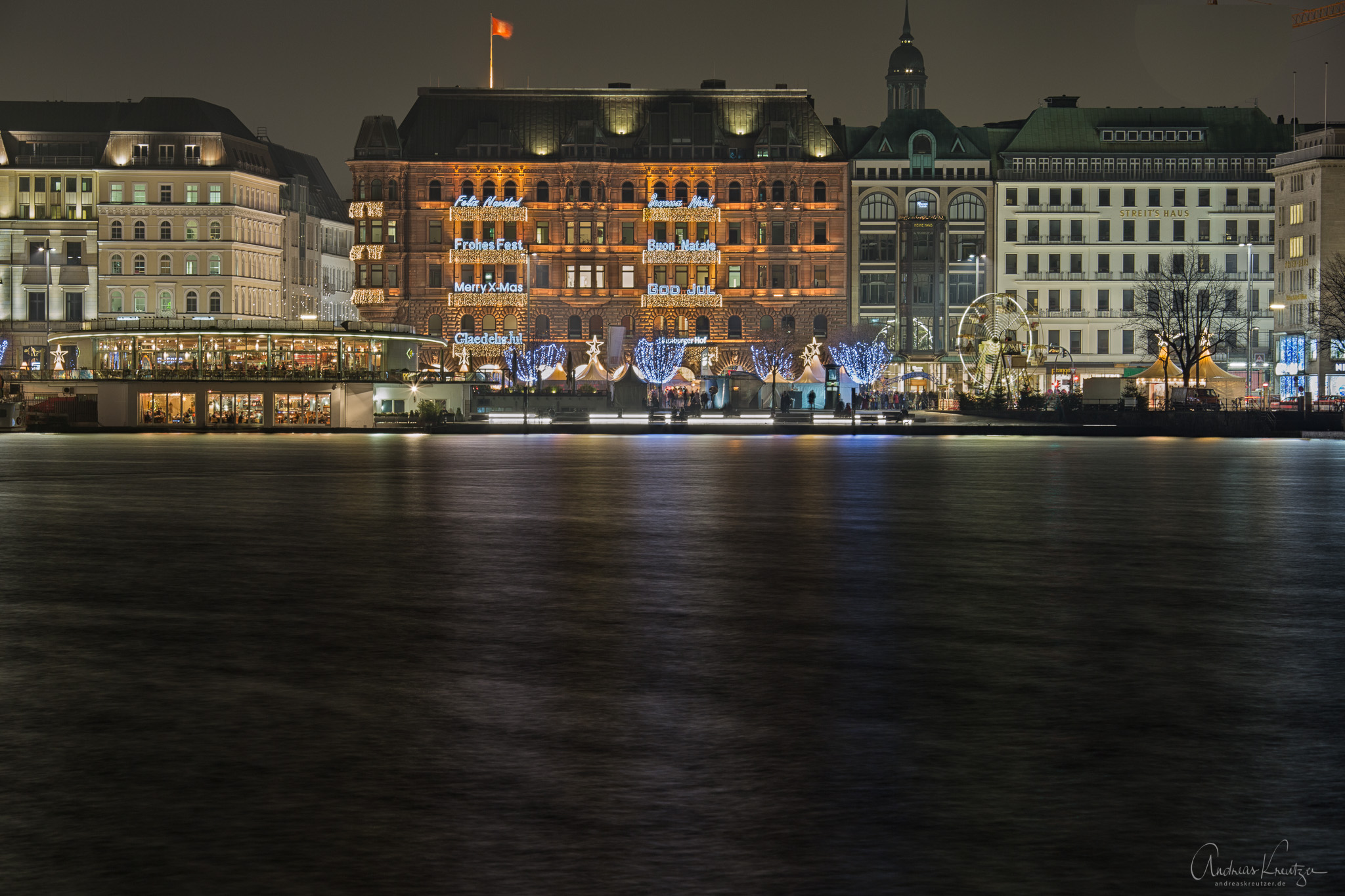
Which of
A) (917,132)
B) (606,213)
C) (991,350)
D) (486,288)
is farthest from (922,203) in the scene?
(991,350)

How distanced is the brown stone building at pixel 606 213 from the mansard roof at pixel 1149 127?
58.2ft

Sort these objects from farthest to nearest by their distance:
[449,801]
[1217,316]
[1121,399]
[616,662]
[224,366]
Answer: [1217,316] → [224,366] → [1121,399] → [616,662] → [449,801]

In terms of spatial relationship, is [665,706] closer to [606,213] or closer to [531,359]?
[531,359]

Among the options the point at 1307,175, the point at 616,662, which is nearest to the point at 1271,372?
the point at 1307,175

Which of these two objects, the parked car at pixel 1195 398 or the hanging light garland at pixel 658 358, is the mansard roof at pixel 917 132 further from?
the parked car at pixel 1195 398

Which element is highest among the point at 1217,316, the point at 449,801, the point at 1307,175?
the point at 1307,175

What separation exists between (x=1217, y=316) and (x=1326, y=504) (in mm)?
98186

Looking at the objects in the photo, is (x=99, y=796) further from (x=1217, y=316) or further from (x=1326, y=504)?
(x=1217, y=316)

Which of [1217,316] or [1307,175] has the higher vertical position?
[1307,175]

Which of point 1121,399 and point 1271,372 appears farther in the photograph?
point 1271,372

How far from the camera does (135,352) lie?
9181 cm

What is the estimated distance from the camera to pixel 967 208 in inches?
5030

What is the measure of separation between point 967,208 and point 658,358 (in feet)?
100

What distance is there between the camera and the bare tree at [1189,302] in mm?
96250
